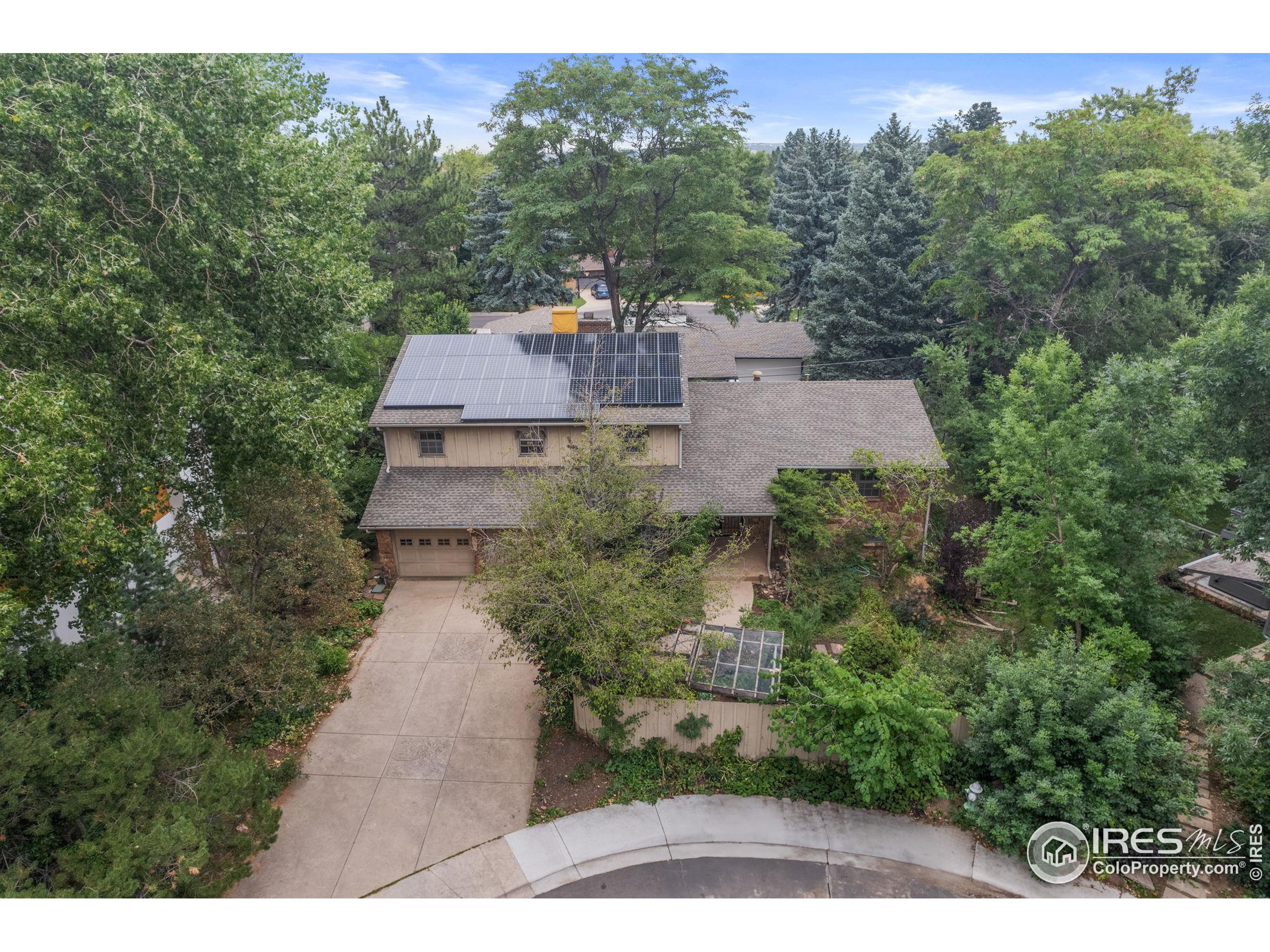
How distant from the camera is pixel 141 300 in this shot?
1133cm

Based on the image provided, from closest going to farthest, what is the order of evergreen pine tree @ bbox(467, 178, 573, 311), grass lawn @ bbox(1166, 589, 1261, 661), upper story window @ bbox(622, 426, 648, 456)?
grass lawn @ bbox(1166, 589, 1261, 661) < upper story window @ bbox(622, 426, 648, 456) < evergreen pine tree @ bbox(467, 178, 573, 311)

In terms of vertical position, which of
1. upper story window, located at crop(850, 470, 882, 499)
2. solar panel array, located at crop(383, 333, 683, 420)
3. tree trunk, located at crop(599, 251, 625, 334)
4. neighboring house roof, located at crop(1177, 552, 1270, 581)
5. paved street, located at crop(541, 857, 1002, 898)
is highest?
tree trunk, located at crop(599, 251, 625, 334)

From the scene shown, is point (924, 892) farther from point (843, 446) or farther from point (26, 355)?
point (26, 355)

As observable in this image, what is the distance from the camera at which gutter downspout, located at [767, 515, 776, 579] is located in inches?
781

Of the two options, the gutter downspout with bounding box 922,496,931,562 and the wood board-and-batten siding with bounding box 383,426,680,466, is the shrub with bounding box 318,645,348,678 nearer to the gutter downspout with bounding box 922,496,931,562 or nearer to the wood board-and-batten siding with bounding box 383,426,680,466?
the wood board-and-batten siding with bounding box 383,426,680,466

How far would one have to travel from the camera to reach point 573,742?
14.5 metres

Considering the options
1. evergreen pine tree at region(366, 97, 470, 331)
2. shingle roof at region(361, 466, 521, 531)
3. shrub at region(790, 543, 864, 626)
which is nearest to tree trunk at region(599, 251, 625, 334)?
evergreen pine tree at region(366, 97, 470, 331)

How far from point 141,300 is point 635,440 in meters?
9.65

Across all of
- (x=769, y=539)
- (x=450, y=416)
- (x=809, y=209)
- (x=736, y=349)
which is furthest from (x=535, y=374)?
(x=809, y=209)

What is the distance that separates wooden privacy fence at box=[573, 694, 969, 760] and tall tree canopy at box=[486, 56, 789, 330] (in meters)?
18.9

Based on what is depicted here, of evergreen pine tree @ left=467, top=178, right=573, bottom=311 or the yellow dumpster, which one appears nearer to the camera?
the yellow dumpster

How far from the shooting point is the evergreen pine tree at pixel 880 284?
31.0 m

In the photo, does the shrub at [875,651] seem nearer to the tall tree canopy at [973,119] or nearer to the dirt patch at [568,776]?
the dirt patch at [568,776]

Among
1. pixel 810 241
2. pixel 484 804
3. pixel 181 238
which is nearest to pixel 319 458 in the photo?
pixel 181 238
